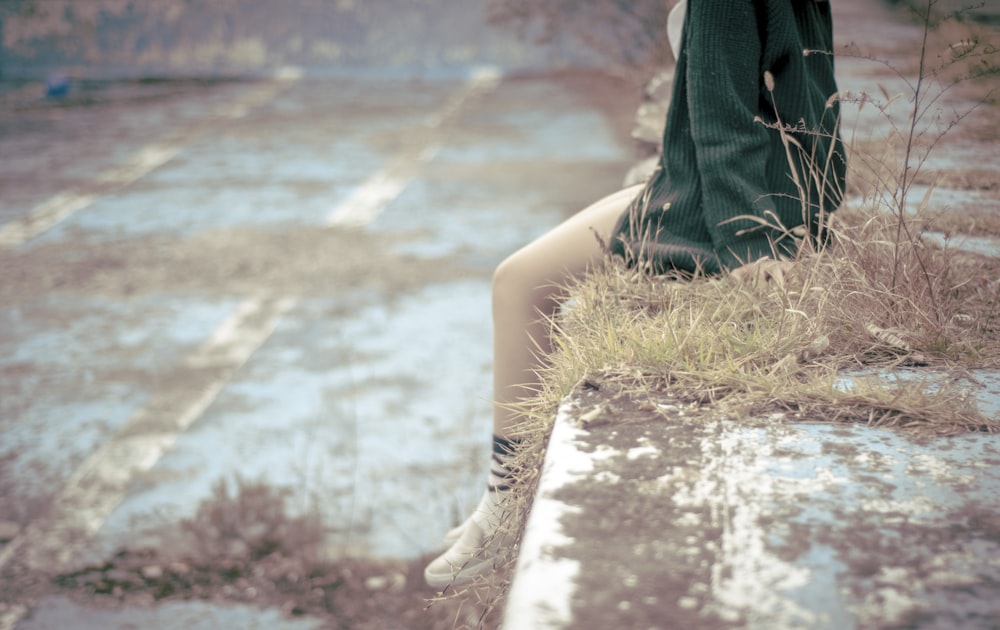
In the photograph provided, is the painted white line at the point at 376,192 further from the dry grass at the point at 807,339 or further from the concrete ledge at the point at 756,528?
the concrete ledge at the point at 756,528

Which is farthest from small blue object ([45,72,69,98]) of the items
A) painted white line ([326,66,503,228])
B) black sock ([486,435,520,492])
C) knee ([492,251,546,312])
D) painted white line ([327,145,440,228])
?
black sock ([486,435,520,492])

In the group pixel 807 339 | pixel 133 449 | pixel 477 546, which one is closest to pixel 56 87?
pixel 133 449

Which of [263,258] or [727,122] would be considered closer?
[727,122]

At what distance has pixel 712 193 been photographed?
1699mm

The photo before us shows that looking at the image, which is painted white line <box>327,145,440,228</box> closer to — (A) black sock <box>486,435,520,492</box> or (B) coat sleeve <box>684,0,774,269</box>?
(A) black sock <box>486,435,520,492</box>

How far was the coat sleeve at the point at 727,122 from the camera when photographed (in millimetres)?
1666

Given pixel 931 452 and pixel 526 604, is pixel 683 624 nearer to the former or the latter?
pixel 526 604

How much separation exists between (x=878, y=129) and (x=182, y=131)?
611 cm

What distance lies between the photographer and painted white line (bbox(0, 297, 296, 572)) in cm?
273

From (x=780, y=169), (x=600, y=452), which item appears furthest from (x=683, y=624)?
(x=780, y=169)

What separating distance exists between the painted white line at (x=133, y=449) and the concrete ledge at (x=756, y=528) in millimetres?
2084

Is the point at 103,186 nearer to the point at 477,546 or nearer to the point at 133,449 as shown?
the point at 133,449

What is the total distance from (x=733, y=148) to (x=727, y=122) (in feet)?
0.16

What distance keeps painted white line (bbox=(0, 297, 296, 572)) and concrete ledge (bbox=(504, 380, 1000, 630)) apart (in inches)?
82.0
